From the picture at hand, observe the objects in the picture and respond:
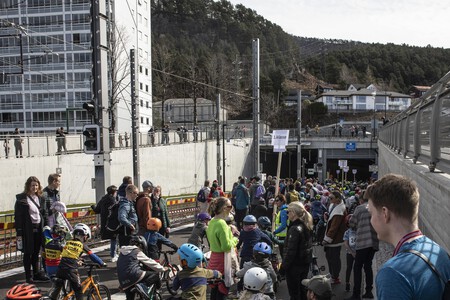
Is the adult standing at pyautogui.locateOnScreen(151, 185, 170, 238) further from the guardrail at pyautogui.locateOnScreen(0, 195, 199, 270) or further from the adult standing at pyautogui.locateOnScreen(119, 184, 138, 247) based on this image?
the guardrail at pyautogui.locateOnScreen(0, 195, 199, 270)

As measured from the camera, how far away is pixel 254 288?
188 inches

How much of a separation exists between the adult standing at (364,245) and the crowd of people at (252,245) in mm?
16

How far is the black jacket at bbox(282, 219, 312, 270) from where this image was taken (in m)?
6.39

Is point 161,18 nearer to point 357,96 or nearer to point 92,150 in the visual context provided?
point 357,96

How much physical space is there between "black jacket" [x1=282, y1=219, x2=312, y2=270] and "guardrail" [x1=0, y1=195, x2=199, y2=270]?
6.70 m

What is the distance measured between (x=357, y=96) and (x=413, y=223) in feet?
405

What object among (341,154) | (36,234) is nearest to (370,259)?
(36,234)

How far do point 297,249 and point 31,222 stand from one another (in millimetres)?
5188

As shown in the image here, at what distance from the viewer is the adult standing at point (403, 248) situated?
1.95 m

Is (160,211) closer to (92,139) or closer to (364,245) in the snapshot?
(92,139)

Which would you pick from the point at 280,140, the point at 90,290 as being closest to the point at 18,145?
the point at 280,140

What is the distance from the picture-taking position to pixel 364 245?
717cm

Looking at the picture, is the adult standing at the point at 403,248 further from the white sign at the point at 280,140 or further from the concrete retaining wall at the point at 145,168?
the concrete retaining wall at the point at 145,168

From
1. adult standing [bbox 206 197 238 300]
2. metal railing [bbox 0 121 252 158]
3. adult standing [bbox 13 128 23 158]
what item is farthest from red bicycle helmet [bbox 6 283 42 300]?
adult standing [bbox 13 128 23 158]
